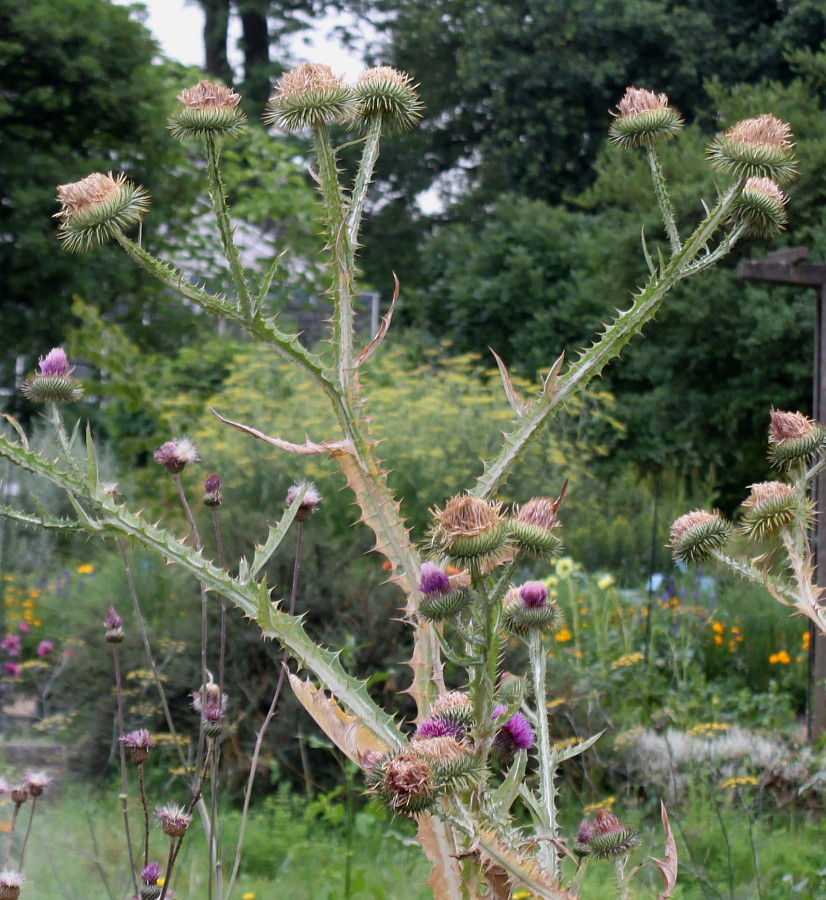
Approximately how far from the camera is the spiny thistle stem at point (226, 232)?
1568 millimetres

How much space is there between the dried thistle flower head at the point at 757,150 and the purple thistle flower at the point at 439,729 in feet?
3.19

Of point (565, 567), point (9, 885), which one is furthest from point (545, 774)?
point (565, 567)

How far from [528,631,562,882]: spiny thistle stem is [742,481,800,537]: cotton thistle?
437mm

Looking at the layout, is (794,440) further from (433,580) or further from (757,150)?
(433,580)

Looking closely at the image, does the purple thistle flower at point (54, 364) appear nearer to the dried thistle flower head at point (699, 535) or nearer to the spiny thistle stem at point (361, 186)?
the spiny thistle stem at point (361, 186)

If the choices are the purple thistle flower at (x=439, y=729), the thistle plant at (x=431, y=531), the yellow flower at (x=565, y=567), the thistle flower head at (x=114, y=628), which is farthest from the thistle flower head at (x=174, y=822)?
the yellow flower at (x=565, y=567)

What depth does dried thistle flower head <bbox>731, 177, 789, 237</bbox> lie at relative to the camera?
1834 mm

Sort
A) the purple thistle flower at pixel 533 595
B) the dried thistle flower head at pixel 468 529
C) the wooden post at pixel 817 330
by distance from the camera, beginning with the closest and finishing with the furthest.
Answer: the dried thistle flower head at pixel 468 529
the purple thistle flower at pixel 533 595
the wooden post at pixel 817 330

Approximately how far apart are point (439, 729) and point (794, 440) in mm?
856

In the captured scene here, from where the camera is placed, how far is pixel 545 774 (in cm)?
161

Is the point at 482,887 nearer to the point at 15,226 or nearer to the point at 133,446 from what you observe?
the point at 133,446

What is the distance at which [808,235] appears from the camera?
34.2 feet

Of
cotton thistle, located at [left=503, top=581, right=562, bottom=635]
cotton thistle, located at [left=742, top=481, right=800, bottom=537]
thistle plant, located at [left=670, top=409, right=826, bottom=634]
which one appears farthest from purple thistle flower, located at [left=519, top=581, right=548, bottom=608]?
cotton thistle, located at [left=742, top=481, right=800, bottom=537]

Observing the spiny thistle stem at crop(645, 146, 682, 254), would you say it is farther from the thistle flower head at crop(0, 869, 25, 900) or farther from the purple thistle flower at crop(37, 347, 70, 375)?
the thistle flower head at crop(0, 869, 25, 900)
